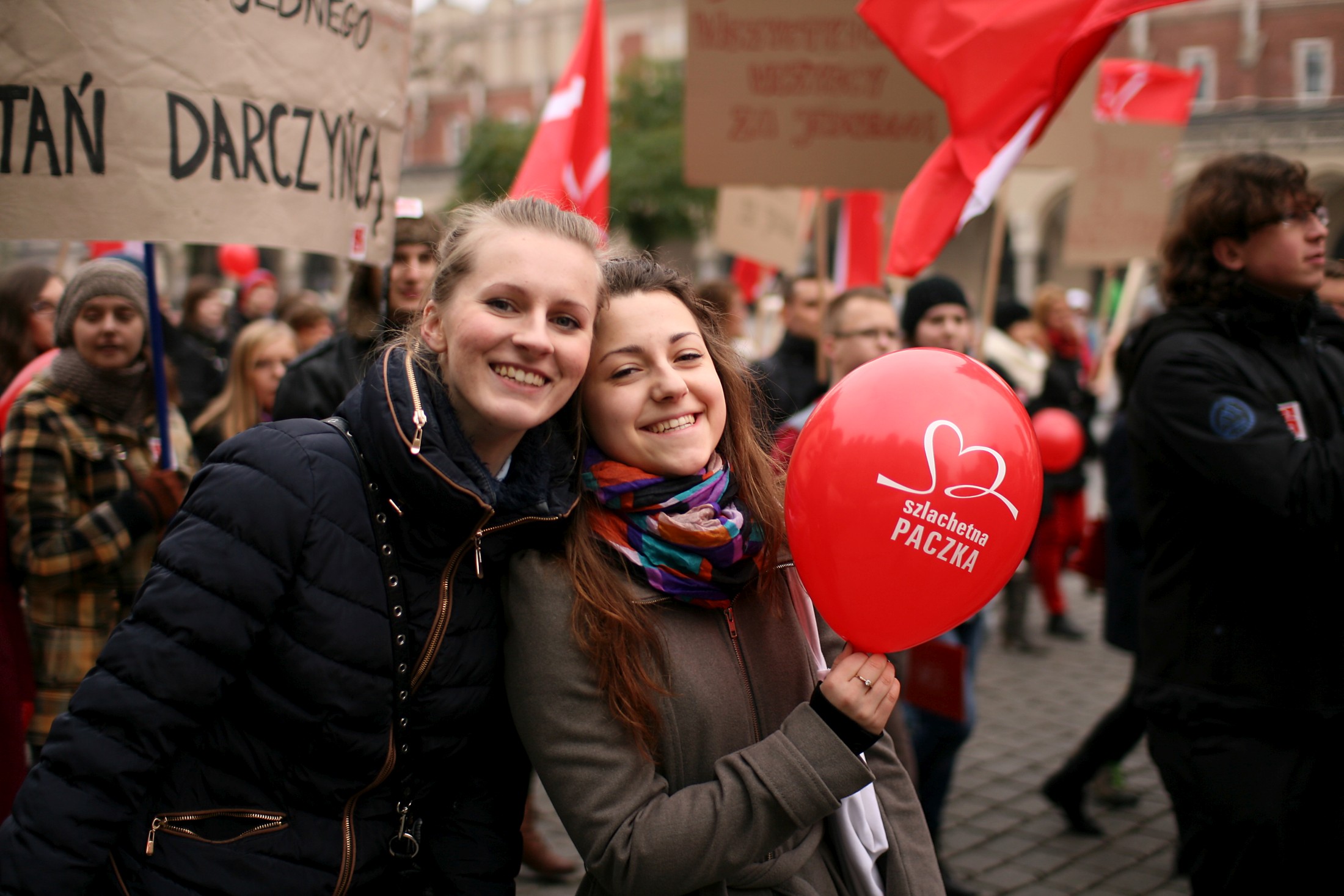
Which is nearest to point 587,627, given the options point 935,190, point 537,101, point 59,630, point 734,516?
point 734,516

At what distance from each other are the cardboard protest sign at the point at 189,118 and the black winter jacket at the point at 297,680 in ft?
3.78

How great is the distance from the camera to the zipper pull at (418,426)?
5.39 feet

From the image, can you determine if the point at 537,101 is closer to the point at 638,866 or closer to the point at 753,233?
the point at 753,233

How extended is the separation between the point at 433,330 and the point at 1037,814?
3.65 m

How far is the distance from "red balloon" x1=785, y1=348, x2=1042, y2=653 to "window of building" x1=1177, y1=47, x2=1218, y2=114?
35706 mm

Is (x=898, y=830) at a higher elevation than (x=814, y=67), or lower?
lower

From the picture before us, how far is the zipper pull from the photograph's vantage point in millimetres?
1644

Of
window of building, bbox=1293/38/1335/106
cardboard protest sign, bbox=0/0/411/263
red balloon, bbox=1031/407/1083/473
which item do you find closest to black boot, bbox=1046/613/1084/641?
red balloon, bbox=1031/407/1083/473

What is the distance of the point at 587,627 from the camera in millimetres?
1689

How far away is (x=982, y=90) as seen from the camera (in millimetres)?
3092

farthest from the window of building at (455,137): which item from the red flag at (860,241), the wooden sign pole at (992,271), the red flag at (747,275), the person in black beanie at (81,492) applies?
the person in black beanie at (81,492)

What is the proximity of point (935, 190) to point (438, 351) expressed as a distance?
6.11 feet

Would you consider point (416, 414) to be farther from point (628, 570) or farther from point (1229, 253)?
point (1229, 253)

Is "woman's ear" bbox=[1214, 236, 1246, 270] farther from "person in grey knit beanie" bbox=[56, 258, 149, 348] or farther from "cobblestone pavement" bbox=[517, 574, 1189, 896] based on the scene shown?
"person in grey knit beanie" bbox=[56, 258, 149, 348]
